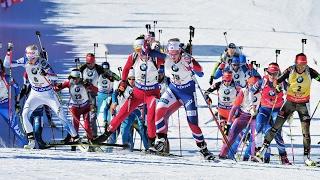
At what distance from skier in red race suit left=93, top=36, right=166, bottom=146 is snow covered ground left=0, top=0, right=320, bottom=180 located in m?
0.51

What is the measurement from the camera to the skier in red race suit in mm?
14195

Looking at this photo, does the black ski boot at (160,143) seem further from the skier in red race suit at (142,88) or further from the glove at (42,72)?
the glove at (42,72)

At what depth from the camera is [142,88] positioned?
1433 cm

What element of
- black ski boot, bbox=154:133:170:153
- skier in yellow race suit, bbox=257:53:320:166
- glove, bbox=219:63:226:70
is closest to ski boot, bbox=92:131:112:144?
black ski boot, bbox=154:133:170:153

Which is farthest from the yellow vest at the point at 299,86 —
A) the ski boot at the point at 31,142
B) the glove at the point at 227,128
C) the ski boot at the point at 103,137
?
the ski boot at the point at 31,142

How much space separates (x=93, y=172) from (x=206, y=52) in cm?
2352

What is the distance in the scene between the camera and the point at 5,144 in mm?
18562

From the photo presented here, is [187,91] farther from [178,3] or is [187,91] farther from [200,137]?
[178,3]

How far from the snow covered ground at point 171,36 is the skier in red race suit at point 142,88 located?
1.67ft

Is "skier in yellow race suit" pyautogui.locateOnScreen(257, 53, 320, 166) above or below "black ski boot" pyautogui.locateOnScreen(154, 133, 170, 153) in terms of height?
above

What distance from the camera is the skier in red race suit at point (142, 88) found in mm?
14195

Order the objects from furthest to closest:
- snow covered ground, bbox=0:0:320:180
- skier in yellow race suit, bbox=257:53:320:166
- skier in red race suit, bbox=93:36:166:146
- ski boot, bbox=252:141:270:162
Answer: ski boot, bbox=252:141:270:162 → skier in yellow race suit, bbox=257:53:320:166 → skier in red race suit, bbox=93:36:166:146 → snow covered ground, bbox=0:0:320:180

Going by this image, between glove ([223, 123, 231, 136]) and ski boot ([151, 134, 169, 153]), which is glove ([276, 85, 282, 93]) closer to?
glove ([223, 123, 231, 136])

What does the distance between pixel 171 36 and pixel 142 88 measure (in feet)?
83.0
